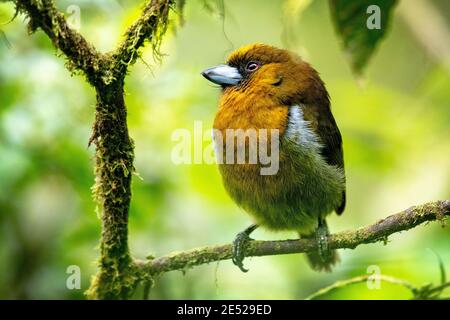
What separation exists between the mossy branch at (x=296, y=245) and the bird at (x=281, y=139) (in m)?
0.16

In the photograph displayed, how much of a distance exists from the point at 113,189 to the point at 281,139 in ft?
2.87

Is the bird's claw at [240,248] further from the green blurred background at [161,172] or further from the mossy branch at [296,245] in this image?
the green blurred background at [161,172]

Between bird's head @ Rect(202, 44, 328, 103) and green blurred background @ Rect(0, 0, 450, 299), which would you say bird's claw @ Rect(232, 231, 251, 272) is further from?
bird's head @ Rect(202, 44, 328, 103)

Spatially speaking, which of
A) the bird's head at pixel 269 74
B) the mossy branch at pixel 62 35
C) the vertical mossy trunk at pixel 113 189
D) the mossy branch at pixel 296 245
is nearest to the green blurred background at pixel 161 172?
the bird's head at pixel 269 74

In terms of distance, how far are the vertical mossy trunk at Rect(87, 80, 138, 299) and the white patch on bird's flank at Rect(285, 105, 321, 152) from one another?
861 millimetres

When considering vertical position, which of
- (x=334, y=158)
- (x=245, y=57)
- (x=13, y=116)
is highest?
(x=245, y=57)

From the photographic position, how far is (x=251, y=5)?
195 inches

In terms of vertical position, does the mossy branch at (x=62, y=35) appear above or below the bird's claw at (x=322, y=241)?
above

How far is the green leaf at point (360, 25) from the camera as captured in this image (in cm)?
210
